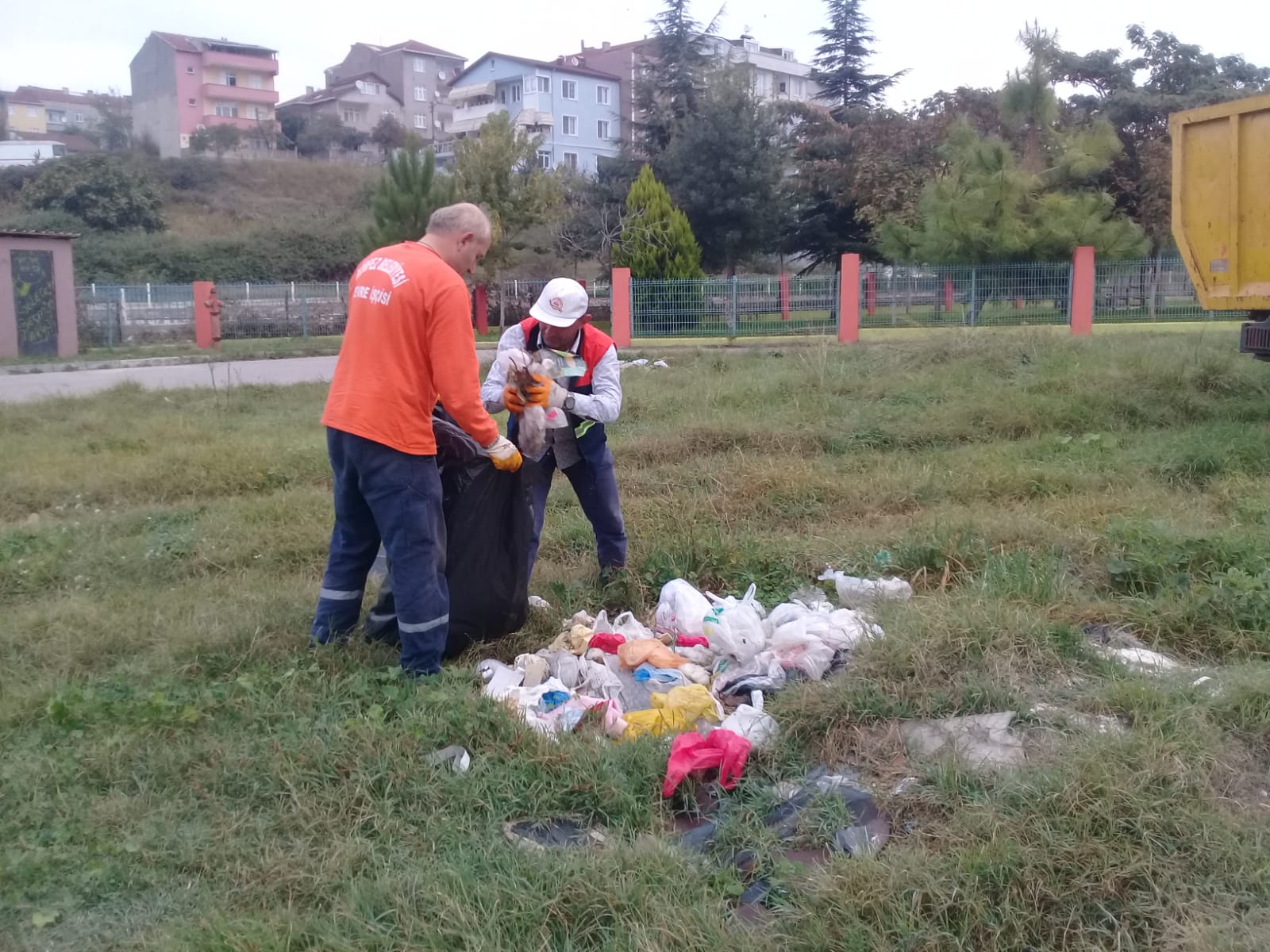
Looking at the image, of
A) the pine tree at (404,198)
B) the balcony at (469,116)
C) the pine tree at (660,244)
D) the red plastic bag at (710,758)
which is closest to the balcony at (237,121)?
the balcony at (469,116)

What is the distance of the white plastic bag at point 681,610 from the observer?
4.48 m

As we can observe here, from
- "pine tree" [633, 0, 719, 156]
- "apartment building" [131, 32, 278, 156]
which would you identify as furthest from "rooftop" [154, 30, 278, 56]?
"pine tree" [633, 0, 719, 156]

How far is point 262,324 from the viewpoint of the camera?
94.8 ft

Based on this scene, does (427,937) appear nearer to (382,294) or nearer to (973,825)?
(973,825)

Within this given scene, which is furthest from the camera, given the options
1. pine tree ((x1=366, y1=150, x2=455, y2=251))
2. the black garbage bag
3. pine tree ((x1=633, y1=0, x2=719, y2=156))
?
pine tree ((x1=633, y1=0, x2=719, y2=156))

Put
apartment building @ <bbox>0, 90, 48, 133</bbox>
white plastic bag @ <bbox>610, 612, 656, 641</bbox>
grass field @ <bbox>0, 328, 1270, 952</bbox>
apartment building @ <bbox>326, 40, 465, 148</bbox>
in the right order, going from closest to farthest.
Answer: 1. grass field @ <bbox>0, 328, 1270, 952</bbox>
2. white plastic bag @ <bbox>610, 612, 656, 641</bbox>
3. apartment building @ <bbox>326, 40, 465, 148</bbox>
4. apartment building @ <bbox>0, 90, 48, 133</bbox>

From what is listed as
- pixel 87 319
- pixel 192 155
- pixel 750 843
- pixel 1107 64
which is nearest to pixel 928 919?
pixel 750 843

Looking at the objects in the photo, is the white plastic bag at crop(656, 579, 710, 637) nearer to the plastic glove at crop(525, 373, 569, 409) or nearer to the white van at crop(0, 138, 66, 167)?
the plastic glove at crop(525, 373, 569, 409)

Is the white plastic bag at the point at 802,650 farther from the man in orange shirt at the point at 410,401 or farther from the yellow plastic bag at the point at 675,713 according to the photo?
the man in orange shirt at the point at 410,401

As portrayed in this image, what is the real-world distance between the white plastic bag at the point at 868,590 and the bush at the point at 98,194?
41277mm

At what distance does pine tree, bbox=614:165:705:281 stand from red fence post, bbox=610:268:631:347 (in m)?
4.58

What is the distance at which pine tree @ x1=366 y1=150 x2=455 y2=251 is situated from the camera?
26.2 meters

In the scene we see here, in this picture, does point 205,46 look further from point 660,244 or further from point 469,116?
point 660,244

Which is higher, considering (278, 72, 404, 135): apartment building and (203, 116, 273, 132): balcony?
(278, 72, 404, 135): apartment building
